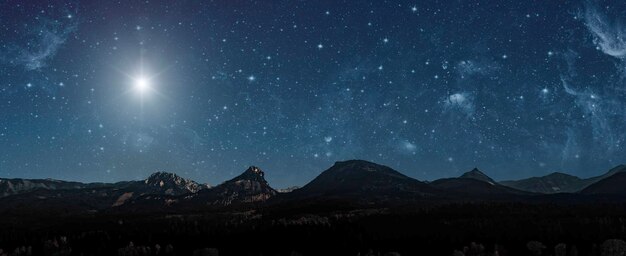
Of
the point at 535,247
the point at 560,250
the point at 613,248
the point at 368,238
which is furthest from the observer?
the point at 368,238

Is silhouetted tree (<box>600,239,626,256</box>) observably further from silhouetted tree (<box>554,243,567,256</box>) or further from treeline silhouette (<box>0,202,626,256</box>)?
silhouetted tree (<box>554,243,567,256</box>)

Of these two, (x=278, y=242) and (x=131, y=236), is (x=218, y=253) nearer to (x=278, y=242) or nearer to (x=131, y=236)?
(x=278, y=242)

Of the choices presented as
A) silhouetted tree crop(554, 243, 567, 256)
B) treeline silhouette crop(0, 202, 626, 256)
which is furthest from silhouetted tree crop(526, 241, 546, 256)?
silhouetted tree crop(554, 243, 567, 256)

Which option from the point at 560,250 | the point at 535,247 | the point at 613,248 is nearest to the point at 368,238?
the point at 535,247

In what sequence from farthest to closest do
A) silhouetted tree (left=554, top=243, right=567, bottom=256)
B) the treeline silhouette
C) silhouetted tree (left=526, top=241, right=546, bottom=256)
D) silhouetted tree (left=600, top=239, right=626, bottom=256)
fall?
the treeline silhouette
silhouetted tree (left=526, top=241, right=546, bottom=256)
silhouetted tree (left=554, top=243, right=567, bottom=256)
silhouetted tree (left=600, top=239, right=626, bottom=256)

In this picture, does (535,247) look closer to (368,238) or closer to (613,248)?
(613,248)

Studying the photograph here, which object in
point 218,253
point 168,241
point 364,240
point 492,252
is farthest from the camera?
point 168,241

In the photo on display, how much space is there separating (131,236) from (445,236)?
116106mm

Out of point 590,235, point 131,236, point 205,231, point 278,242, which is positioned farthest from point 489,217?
point 131,236

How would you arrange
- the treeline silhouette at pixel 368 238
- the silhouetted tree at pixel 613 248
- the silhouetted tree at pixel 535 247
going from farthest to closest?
the treeline silhouette at pixel 368 238, the silhouetted tree at pixel 535 247, the silhouetted tree at pixel 613 248

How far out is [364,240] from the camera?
144 m

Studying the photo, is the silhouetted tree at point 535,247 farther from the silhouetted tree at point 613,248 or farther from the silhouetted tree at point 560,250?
the silhouetted tree at point 613,248

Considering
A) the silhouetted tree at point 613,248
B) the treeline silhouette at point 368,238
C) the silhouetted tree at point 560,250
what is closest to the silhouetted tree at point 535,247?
the treeline silhouette at point 368,238

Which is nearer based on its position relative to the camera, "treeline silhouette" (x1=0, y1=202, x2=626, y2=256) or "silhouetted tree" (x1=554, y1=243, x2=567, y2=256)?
"silhouetted tree" (x1=554, y1=243, x2=567, y2=256)
